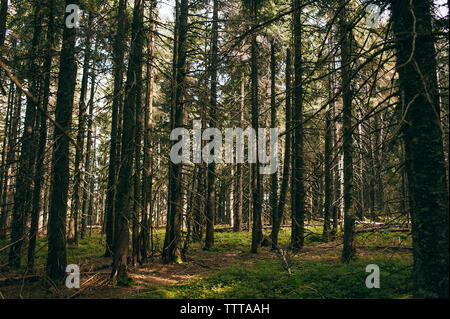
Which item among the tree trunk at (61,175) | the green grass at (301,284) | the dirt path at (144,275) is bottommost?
the dirt path at (144,275)

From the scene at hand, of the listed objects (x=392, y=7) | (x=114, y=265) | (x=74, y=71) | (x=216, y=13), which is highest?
(x=216, y=13)

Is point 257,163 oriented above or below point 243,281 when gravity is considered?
above

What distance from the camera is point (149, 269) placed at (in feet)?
31.1

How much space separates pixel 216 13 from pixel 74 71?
937 cm

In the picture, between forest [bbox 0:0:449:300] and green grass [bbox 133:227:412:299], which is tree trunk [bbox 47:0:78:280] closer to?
forest [bbox 0:0:449:300]

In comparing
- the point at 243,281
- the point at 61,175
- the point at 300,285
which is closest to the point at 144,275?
the point at 243,281

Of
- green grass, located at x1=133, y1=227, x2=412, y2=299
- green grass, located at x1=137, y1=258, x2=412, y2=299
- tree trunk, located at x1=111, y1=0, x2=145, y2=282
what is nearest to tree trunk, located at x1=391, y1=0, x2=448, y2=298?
green grass, located at x1=133, y1=227, x2=412, y2=299

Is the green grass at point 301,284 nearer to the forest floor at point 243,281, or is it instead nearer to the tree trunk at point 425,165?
the forest floor at point 243,281

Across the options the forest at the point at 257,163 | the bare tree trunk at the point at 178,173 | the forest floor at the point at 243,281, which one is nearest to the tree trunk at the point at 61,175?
the forest at the point at 257,163

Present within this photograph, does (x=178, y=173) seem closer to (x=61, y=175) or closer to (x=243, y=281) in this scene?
(x=61, y=175)

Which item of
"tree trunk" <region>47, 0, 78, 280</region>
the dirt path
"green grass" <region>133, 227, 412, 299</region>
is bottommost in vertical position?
the dirt path

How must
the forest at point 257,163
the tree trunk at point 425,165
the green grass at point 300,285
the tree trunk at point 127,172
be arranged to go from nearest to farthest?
the tree trunk at point 425,165, the forest at point 257,163, the green grass at point 300,285, the tree trunk at point 127,172
